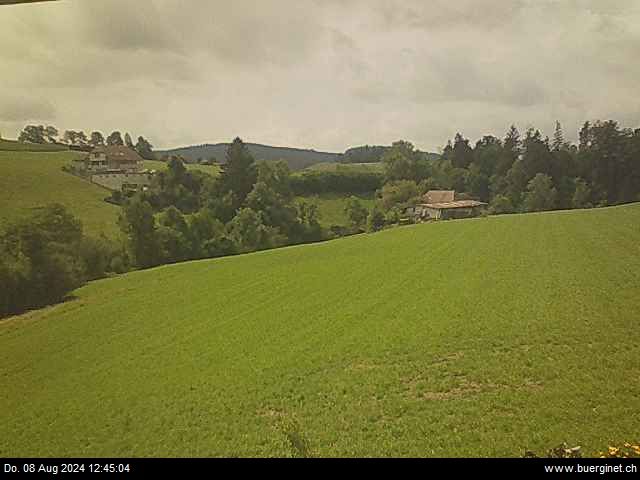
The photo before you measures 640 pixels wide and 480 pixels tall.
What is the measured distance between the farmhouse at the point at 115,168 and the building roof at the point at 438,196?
11.3 feet

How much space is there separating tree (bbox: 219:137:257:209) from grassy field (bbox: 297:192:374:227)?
28.0 inches

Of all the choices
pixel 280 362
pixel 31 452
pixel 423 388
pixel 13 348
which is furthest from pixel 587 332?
pixel 13 348

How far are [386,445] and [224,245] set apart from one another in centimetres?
355

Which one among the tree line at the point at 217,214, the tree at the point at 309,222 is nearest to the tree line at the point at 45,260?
the tree line at the point at 217,214

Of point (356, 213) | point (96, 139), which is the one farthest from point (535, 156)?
point (96, 139)

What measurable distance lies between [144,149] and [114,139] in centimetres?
20

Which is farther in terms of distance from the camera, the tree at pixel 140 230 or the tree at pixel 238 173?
the tree at pixel 140 230

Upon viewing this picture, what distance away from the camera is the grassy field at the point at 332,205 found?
586 centimetres

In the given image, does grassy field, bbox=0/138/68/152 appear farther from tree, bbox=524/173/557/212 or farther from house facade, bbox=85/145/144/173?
tree, bbox=524/173/557/212

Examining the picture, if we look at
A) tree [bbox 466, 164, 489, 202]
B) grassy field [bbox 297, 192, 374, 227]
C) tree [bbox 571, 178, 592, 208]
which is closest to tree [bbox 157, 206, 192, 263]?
grassy field [bbox 297, 192, 374, 227]

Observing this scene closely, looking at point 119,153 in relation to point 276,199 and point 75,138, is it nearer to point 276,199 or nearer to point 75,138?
point 75,138

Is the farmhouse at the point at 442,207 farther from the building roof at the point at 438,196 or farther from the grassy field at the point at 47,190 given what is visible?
the grassy field at the point at 47,190

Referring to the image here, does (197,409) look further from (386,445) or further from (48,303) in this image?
(48,303)

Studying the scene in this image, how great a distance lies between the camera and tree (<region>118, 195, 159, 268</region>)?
4062 mm
